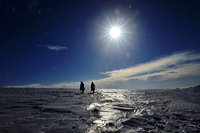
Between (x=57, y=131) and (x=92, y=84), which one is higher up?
(x=92, y=84)

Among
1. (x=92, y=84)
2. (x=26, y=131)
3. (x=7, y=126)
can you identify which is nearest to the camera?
(x=26, y=131)

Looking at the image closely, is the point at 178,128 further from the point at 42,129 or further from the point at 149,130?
the point at 42,129

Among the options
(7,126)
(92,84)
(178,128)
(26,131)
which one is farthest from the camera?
(92,84)

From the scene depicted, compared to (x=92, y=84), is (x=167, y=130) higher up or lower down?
lower down

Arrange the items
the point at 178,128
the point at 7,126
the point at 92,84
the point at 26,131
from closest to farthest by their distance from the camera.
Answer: the point at 26,131 → the point at 7,126 → the point at 178,128 → the point at 92,84

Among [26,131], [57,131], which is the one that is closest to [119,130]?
[57,131]

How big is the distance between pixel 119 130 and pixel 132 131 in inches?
17.5

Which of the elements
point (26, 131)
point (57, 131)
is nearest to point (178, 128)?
point (57, 131)

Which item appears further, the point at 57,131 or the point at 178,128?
the point at 178,128

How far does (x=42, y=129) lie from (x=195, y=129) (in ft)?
17.3

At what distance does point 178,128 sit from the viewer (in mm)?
5281

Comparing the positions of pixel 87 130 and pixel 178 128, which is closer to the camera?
pixel 87 130

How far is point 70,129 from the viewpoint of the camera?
4.98m

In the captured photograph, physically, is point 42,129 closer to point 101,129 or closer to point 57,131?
point 57,131
